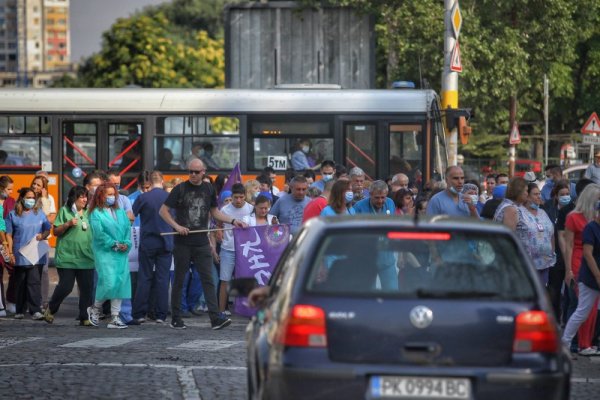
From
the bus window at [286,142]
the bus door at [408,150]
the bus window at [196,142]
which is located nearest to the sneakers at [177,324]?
the bus window at [196,142]

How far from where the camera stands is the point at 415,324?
7254mm

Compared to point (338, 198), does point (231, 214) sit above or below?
below

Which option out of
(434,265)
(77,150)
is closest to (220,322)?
(434,265)

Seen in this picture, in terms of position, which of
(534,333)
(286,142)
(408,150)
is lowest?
(534,333)

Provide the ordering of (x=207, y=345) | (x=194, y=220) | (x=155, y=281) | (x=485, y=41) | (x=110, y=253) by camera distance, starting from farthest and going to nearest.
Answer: (x=485, y=41)
(x=155, y=281)
(x=110, y=253)
(x=194, y=220)
(x=207, y=345)

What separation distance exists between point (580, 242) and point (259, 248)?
4698 mm

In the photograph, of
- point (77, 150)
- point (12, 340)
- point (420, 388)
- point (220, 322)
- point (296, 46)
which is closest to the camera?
point (420, 388)

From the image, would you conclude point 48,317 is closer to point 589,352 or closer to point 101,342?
point 101,342

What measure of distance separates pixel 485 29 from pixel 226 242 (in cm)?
2397

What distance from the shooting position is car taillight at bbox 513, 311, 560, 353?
7328 mm

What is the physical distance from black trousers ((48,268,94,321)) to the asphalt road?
0.48 meters

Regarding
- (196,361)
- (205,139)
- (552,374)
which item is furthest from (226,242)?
(552,374)

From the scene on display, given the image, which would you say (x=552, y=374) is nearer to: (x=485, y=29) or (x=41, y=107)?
(x=41, y=107)

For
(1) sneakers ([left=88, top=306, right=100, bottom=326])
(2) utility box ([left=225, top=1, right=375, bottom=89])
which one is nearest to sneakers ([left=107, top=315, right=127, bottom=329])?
(1) sneakers ([left=88, top=306, right=100, bottom=326])
